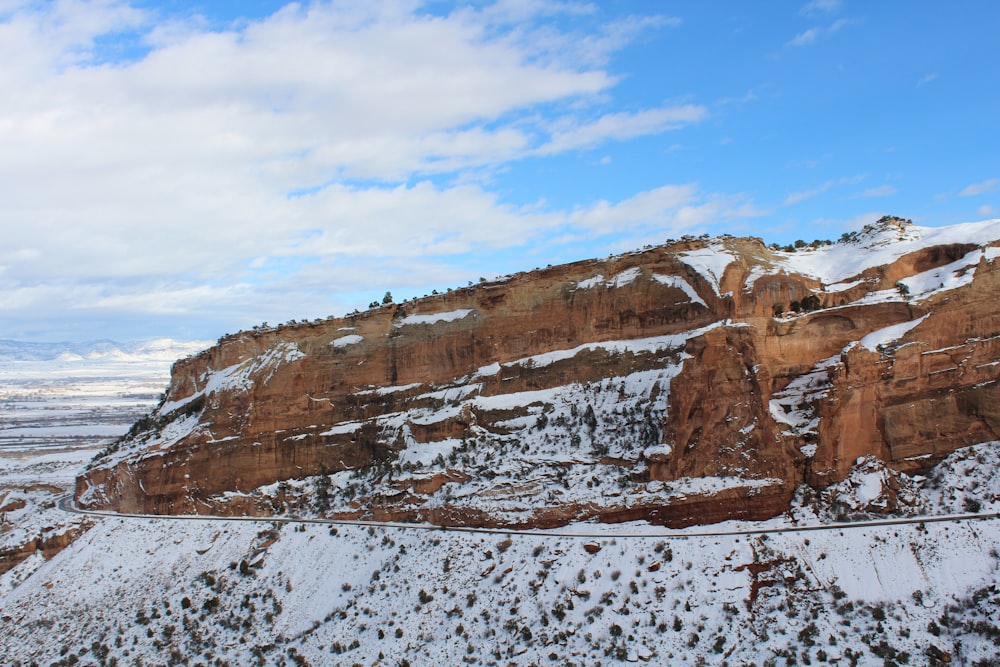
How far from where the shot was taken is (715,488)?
121 ft

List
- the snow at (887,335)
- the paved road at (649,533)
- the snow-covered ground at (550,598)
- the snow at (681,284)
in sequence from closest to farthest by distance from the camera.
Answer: the snow-covered ground at (550,598), the paved road at (649,533), the snow at (887,335), the snow at (681,284)

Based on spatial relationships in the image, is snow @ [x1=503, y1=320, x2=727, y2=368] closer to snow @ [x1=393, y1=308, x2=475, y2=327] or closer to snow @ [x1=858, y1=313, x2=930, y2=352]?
snow @ [x1=393, y1=308, x2=475, y2=327]

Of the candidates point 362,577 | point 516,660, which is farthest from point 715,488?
point 362,577

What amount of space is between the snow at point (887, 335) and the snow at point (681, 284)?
27.4 feet

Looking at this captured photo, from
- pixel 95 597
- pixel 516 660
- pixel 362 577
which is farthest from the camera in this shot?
pixel 95 597

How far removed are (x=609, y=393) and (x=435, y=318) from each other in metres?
13.1

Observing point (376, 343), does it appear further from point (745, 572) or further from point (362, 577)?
point (745, 572)

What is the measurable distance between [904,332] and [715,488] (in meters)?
Answer: 12.2

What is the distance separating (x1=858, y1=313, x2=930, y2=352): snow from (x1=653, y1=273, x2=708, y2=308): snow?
835cm

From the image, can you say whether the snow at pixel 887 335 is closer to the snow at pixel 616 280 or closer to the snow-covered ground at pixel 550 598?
the snow-covered ground at pixel 550 598

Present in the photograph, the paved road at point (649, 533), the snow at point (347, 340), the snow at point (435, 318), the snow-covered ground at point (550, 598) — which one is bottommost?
the snow-covered ground at point (550, 598)

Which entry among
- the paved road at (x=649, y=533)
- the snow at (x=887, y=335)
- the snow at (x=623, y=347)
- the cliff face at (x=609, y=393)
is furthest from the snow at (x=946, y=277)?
the paved road at (x=649, y=533)

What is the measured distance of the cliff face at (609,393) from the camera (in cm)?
3706

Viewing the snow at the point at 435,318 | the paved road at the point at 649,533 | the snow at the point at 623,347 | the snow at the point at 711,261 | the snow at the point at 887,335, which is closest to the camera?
the paved road at the point at 649,533
